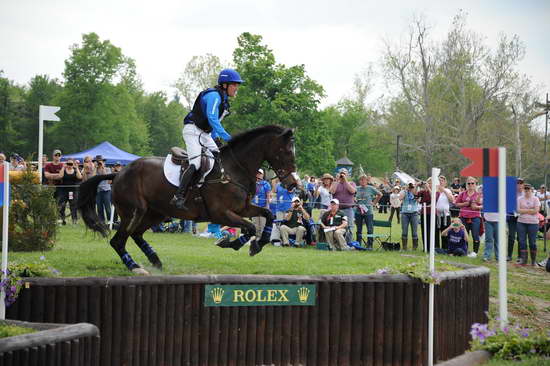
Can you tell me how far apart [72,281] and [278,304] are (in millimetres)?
2567

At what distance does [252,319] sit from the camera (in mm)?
8125

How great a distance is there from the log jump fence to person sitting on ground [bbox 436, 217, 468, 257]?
5.95 m

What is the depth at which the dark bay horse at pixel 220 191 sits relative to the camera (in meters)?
8.62

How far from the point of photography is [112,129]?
5469 centimetres

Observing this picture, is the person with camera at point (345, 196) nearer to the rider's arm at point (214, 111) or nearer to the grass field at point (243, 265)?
the grass field at point (243, 265)

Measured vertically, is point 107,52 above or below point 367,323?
above

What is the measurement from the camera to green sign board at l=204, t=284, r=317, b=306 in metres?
7.95

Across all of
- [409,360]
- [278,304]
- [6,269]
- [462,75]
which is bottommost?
[409,360]

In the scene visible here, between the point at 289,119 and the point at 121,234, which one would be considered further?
the point at 289,119

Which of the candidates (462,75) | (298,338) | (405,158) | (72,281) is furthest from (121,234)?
(405,158)

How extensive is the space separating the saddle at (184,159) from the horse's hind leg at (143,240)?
Answer: 0.96 meters

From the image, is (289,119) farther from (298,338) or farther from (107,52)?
(298,338)

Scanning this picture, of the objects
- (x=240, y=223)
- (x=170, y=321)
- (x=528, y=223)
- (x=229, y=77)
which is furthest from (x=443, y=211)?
(x=170, y=321)

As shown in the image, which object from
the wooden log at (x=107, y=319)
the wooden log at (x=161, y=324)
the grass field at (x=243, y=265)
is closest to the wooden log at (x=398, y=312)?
the grass field at (x=243, y=265)
